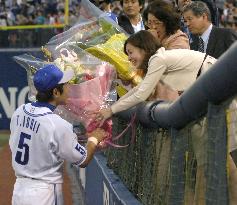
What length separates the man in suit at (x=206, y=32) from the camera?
6246 mm

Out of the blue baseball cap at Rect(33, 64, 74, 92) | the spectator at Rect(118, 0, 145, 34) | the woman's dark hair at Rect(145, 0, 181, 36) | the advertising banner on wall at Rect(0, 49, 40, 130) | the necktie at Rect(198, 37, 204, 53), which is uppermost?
the woman's dark hair at Rect(145, 0, 181, 36)

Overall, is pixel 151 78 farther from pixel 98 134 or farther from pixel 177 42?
pixel 177 42

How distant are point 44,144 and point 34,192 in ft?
1.08

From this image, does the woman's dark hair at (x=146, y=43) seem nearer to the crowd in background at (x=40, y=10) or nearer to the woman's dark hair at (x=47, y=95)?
the woman's dark hair at (x=47, y=95)

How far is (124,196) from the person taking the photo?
5180 mm

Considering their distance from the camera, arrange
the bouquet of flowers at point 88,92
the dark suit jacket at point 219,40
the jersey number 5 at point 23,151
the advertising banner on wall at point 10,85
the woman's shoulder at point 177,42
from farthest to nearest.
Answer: the advertising banner on wall at point 10,85 < the dark suit jacket at point 219,40 < the woman's shoulder at point 177,42 < the bouquet of flowers at point 88,92 < the jersey number 5 at point 23,151

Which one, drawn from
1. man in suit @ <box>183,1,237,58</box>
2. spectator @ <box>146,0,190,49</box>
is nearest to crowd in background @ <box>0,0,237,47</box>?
man in suit @ <box>183,1,237,58</box>

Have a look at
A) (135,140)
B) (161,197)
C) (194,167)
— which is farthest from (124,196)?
(194,167)

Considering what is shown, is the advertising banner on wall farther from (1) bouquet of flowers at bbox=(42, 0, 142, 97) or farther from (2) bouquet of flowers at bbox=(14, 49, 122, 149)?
(2) bouquet of flowers at bbox=(14, 49, 122, 149)

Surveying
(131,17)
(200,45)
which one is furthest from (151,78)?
(131,17)

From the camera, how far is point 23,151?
4844 mm

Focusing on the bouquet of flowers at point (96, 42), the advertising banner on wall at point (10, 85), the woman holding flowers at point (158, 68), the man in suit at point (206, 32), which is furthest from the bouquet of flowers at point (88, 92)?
the advertising banner on wall at point (10, 85)

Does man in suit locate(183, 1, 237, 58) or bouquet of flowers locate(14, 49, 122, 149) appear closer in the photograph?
bouquet of flowers locate(14, 49, 122, 149)

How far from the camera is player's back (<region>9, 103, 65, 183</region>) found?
4738mm
